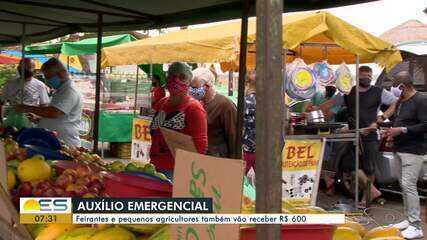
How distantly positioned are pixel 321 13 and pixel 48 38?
141 inches

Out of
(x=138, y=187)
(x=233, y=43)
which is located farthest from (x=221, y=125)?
(x=138, y=187)

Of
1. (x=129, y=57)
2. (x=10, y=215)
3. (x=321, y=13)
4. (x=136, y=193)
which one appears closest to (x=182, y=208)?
(x=136, y=193)

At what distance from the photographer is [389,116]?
833 cm

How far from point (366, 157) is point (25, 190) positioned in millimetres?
5672

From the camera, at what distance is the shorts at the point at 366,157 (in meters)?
7.42

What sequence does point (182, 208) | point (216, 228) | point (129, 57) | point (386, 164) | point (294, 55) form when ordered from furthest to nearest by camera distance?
point (294, 55) → point (129, 57) → point (386, 164) → point (182, 208) → point (216, 228)

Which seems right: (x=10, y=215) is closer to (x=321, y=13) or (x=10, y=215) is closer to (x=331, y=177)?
(x=321, y=13)

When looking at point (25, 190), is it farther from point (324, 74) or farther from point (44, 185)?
point (324, 74)

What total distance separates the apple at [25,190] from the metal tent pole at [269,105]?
1.48m

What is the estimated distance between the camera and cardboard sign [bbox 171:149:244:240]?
165 cm

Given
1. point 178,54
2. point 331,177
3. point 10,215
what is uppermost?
point 178,54

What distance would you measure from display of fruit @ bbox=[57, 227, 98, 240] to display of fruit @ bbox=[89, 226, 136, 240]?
0.10ft

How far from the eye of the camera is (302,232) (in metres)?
1.95

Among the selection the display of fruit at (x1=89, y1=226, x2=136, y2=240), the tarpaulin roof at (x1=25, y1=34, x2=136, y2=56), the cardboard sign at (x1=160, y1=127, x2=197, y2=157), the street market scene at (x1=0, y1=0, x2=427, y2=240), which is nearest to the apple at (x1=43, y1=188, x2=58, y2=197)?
the street market scene at (x1=0, y1=0, x2=427, y2=240)
